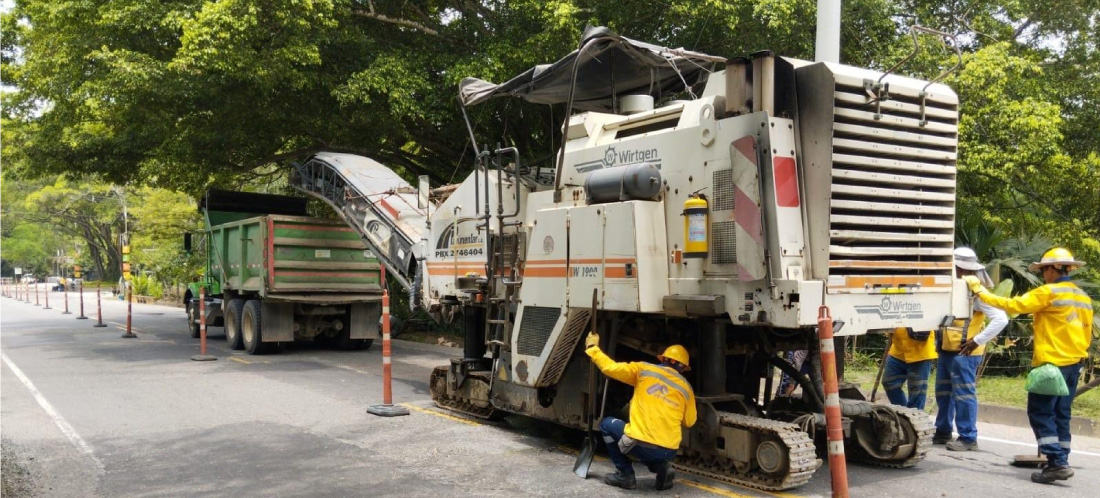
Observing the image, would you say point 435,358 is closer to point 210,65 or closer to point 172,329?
point 210,65

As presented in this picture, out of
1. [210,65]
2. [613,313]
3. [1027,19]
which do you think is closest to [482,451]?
[613,313]

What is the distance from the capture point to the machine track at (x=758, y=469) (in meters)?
5.97

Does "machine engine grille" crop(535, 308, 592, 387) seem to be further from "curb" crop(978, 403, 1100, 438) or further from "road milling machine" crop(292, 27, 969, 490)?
"curb" crop(978, 403, 1100, 438)

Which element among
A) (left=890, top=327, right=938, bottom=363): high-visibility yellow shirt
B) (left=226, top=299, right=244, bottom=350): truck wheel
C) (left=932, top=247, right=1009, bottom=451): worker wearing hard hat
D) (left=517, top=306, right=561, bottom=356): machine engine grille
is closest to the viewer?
(left=932, top=247, right=1009, bottom=451): worker wearing hard hat

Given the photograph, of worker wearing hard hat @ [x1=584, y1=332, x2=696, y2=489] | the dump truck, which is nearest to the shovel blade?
worker wearing hard hat @ [x1=584, y1=332, x2=696, y2=489]

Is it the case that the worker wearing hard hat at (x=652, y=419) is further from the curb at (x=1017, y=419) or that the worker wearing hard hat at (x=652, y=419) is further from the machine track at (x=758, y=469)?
the curb at (x=1017, y=419)

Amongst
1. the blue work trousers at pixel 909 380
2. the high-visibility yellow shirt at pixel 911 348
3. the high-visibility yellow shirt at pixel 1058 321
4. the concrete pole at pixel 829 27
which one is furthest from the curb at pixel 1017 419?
the concrete pole at pixel 829 27

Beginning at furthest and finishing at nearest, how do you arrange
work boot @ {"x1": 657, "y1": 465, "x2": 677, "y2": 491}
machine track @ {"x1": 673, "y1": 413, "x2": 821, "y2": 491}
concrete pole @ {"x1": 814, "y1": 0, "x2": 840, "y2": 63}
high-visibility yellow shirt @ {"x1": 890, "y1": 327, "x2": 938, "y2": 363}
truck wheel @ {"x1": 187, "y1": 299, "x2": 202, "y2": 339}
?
truck wheel @ {"x1": 187, "y1": 299, "x2": 202, "y2": 339}
concrete pole @ {"x1": 814, "y1": 0, "x2": 840, "y2": 63}
high-visibility yellow shirt @ {"x1": 890, "y1": 327, "x2": 938, "y2": 363}
work boot @ {"x1": 657, "y1": 465, "x2": 677, "y2": 491}
machine track @ {"x1": 673, "y1": 413, "x2": 821, "y2": 491}

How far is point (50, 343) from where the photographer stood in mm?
18297

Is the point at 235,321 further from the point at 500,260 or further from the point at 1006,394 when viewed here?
the point at 1006,394

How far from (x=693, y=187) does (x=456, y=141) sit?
507 inches

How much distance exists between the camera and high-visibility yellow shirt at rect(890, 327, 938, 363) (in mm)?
7871

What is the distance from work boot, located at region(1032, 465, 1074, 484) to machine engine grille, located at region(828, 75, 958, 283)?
1.58 meters

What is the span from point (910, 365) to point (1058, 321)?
155 centimetres
